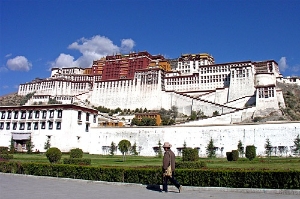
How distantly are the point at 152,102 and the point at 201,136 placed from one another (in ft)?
132

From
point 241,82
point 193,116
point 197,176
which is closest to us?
point 197,176

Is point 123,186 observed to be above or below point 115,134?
below

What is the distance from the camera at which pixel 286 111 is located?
58188 mm

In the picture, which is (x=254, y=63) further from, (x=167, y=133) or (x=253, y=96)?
(x=167, y=133)

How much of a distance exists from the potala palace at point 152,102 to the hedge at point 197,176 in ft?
79.3

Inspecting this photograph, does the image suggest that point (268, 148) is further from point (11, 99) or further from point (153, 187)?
point (11, 99)

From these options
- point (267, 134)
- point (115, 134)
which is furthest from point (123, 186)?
point (115, 134)

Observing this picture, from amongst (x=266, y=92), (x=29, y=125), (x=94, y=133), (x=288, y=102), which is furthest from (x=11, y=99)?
(x=288, y=102)

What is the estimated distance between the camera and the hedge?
414 inches

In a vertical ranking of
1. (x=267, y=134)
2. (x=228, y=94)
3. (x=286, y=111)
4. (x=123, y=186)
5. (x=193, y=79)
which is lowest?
(x=123, y=186)

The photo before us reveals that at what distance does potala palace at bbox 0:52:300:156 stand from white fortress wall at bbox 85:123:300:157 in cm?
10

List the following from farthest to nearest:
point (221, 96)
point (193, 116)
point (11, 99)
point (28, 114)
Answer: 1. point (11, 99)
2. point (221, 96)
3. point (193, 116)
4. point (28, 114)

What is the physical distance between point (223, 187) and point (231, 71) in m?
66.0

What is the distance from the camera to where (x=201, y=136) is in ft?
122
